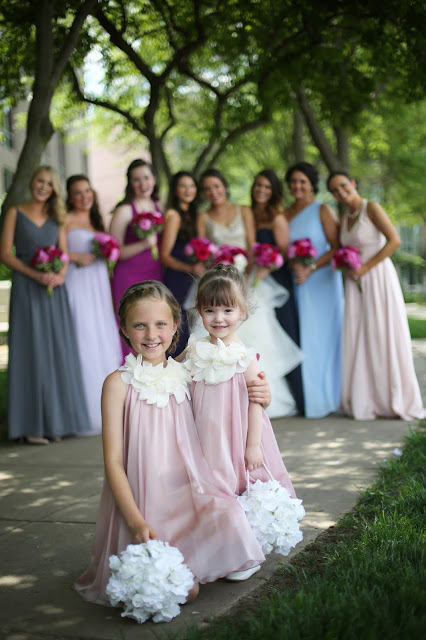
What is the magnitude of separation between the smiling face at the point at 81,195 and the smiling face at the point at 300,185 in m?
2.11

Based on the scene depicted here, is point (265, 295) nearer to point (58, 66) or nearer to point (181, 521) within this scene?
point (58, 66)

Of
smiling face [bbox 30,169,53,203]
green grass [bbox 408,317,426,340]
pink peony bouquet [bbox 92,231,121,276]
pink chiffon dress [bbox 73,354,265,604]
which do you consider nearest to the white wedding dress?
pink peony bouquet [bbox 92,231,121,276]

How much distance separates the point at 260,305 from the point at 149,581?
17.7 ft

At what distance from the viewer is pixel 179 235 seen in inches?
340

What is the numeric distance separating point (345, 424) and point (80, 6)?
4781mm

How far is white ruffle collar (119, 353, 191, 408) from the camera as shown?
144 inches

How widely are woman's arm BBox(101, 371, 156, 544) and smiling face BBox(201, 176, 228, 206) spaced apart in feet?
16.2

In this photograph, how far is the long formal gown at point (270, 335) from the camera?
8336mm

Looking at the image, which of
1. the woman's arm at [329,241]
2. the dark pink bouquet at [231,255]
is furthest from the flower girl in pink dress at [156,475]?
the woman's arm at [329,241]

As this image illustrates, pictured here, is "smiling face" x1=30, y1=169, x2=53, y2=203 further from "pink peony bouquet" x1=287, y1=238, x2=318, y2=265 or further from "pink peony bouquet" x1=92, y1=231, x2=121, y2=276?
"pink peony bouquet" x1=287, y1=238, x2=318, y2=265

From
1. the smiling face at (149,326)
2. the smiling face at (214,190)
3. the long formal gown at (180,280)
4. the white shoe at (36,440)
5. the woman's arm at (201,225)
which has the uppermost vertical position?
the smiling face at (214,190)

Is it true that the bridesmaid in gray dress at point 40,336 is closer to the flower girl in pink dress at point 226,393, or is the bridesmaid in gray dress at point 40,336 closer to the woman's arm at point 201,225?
the woman's arm at point 201,225

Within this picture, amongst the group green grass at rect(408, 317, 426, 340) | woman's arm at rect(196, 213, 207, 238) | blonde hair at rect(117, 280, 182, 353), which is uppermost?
woman's arm at rect(196, 213, 207, 238)

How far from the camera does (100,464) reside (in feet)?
21.0
